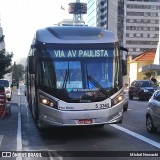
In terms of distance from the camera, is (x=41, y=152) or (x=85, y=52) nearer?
(x=41, y=152)

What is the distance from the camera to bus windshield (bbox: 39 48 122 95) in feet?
39.6

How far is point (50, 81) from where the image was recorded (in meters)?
12.1

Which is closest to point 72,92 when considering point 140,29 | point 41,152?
point 41,152

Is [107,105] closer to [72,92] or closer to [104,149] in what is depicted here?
[72,92]

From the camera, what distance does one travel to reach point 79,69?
12203 millimetres

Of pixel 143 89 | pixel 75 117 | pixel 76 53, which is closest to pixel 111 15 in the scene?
pixel 143 89

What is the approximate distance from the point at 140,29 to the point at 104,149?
161 m

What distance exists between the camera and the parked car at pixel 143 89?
33.3 meters

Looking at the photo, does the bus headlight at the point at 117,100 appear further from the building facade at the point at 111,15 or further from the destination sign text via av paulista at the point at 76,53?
the building facade at the point at 111,15

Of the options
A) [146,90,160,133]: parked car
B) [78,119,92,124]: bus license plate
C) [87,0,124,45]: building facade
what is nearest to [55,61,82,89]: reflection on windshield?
[78,119,92,124]: bus license plate

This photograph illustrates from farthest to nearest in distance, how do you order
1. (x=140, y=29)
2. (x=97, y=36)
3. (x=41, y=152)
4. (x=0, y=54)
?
(x=140, y=29) → (x=0, y=54) → (x=97, y=36) → (x=41, y=152)

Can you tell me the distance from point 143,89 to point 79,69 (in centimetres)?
2208

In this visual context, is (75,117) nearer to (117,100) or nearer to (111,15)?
(117,100)

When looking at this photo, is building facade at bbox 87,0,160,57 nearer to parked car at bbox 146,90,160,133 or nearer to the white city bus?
parked car at bbox 146,90,160,133
